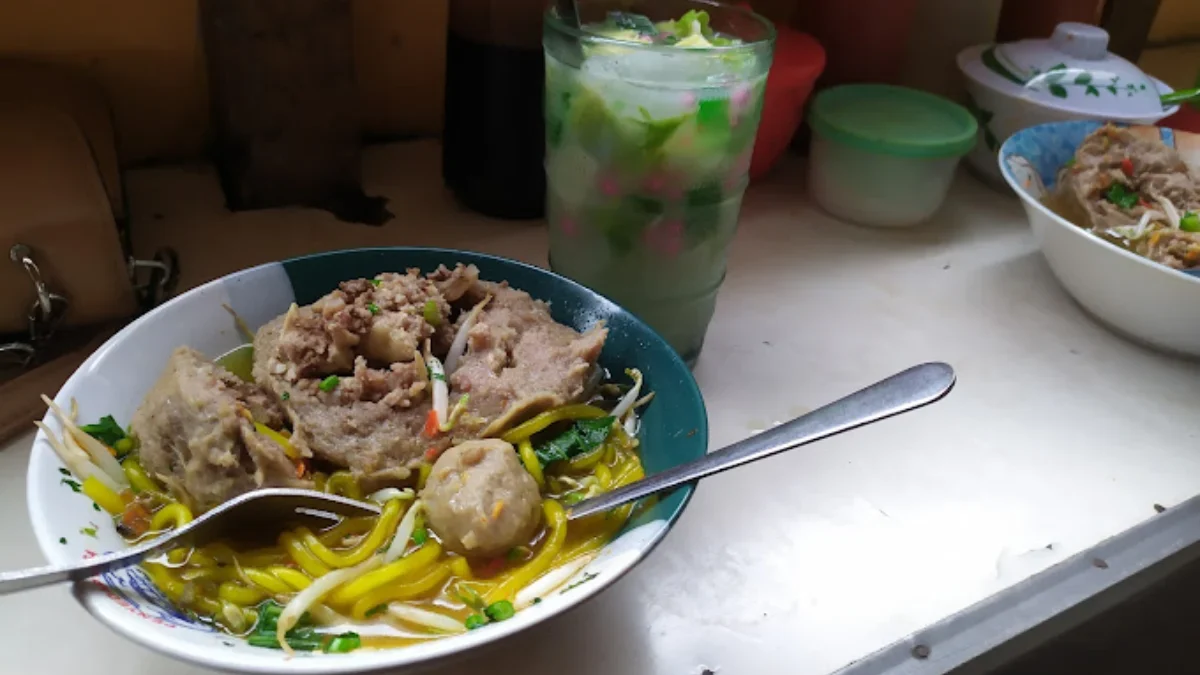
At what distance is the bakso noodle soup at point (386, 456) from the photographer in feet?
1.71

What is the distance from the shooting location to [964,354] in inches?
37.4

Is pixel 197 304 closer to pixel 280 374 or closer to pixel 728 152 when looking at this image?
pixel 280 374

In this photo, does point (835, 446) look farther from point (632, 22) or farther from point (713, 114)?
point (632, 22)

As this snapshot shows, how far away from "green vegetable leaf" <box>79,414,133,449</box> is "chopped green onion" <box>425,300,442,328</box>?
22 centimetres

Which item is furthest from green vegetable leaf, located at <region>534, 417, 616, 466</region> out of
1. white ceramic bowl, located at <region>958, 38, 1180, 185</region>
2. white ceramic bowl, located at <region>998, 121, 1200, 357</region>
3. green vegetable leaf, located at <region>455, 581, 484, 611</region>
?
white ceramic bowl, located at <region>958, 38, 1180, 185</region>

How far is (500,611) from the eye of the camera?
1.62 ft

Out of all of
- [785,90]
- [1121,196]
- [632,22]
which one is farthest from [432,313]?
[1121,196]

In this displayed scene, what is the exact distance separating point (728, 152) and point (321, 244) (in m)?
0.48

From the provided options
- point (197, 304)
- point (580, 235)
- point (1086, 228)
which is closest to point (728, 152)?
point (580, 235)

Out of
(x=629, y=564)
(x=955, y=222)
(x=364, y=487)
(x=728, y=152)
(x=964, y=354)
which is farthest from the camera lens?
(x=955, y=222)

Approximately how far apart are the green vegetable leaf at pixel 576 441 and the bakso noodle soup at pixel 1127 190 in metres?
0.70

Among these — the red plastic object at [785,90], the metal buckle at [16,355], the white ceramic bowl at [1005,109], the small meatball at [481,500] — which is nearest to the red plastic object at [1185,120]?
the white ceramic bowl at [1005,109]

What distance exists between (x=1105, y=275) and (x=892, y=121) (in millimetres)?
348

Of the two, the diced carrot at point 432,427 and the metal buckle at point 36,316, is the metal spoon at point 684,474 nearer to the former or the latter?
the diced carrot at point 432,427
